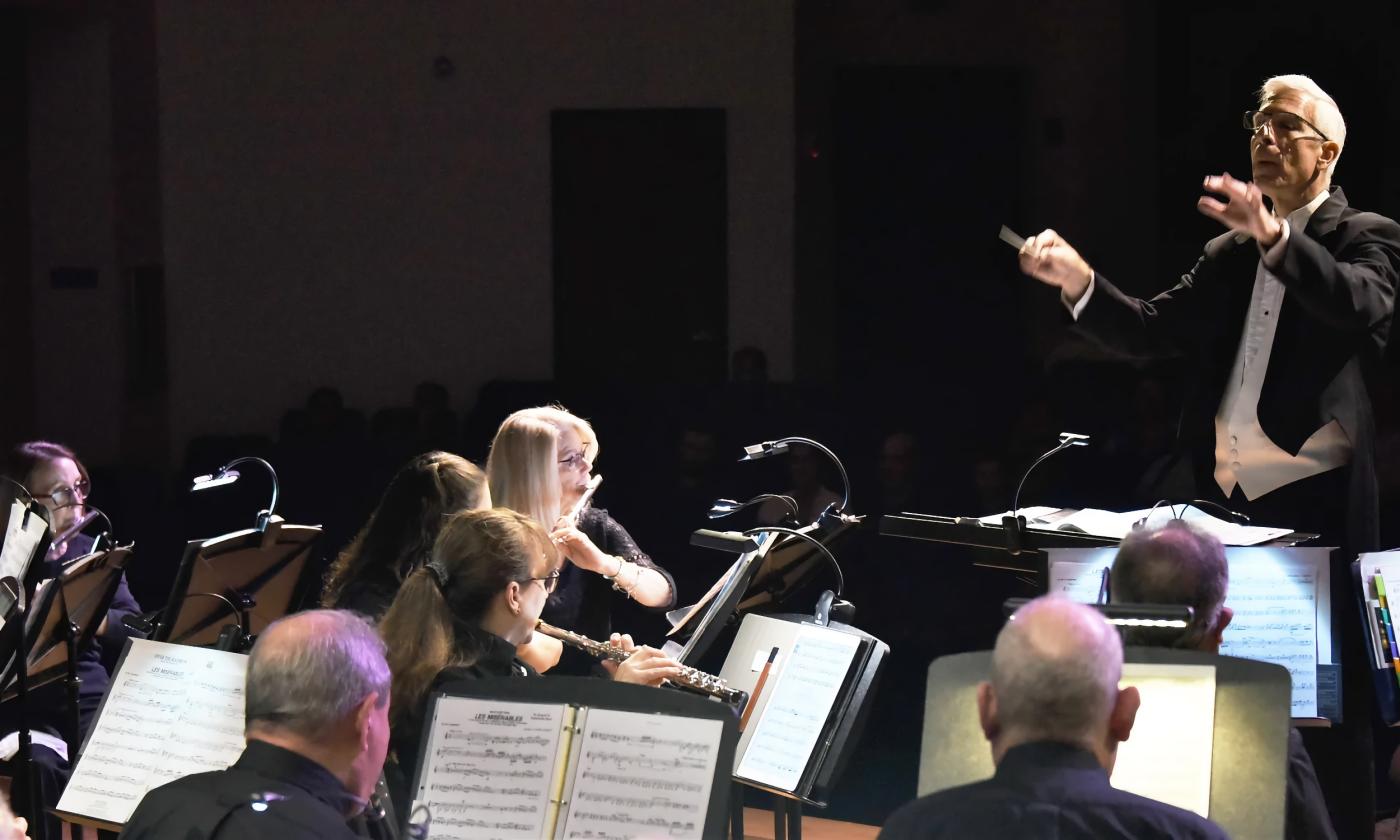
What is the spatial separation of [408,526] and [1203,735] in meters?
1.88

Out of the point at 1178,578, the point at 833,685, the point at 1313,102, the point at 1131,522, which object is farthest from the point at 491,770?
the point at 1313,102

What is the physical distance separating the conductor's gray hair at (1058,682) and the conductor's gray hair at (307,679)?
0.83 meters

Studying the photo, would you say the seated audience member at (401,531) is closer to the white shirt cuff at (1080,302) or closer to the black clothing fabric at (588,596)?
the black clothing fabric at (588,596)

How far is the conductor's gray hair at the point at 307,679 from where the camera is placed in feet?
7.01

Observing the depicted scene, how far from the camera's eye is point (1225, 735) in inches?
93.7

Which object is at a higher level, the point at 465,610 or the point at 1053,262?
the point at 1053,262

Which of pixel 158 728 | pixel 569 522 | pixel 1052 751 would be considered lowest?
pixel 158 728

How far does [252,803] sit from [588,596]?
2328 millimetres

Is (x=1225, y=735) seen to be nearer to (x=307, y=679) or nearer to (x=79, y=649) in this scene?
(x=307, y=679)

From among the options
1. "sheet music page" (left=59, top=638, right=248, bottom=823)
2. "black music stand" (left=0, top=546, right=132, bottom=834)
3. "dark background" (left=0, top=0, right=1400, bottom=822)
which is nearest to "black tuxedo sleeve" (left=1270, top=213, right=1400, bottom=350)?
"sheet music page" (left=59, top=638, right=248, bottom=823)

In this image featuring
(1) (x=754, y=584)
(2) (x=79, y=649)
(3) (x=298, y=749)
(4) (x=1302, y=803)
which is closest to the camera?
(3) (x=298, y=749)

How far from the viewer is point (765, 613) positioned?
12.3 feet

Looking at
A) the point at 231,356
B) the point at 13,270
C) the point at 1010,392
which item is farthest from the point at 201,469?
the point at 1010,392

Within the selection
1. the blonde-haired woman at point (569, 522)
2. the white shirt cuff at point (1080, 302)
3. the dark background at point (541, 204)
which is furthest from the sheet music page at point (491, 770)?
the dark background at point (541, 204)
